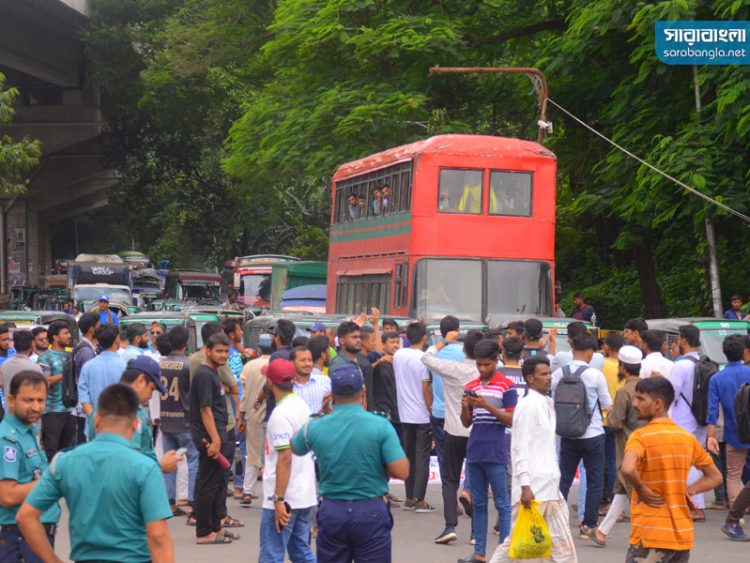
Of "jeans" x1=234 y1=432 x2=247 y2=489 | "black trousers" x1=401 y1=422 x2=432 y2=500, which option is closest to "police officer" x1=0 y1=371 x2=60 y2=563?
"black trousers" x1=401 y1=422 x2=432 y2=500

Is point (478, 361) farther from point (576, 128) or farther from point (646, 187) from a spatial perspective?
point (576, 128)

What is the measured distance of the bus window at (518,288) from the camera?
69.9ft

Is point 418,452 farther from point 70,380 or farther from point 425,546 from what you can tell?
point 70,380

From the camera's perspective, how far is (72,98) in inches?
1923

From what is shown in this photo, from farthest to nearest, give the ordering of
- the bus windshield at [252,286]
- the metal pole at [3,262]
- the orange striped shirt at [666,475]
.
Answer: the metal pole at [3,262]
the bus windshield at [252,286]
the orange striped shirt at [666,475]

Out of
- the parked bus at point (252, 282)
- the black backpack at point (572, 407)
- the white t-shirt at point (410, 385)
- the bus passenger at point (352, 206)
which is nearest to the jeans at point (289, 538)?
the black backpack at point (572, 407)

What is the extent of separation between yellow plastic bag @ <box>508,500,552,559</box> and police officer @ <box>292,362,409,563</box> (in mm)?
1564

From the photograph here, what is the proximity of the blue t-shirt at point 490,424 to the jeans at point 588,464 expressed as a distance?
1255 millimetres

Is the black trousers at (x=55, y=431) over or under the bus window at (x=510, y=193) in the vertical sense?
under

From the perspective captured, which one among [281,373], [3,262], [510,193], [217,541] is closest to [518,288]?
[510,193]

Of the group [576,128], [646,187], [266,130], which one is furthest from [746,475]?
[266,130]

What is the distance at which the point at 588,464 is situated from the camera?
10.9m

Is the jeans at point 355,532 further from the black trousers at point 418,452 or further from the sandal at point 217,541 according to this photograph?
the black trousers at point 418,452

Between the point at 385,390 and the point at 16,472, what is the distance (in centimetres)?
694
